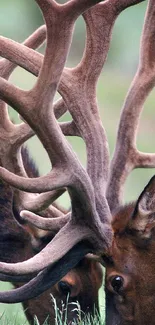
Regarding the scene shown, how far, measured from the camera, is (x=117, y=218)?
6043 millimetres

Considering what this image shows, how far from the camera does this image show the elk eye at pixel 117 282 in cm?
592

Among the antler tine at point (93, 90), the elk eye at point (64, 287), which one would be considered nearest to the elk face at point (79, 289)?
the elk eye at point (64, 287)

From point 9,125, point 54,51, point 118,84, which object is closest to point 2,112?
point 9,125

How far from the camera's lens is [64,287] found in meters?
6.45

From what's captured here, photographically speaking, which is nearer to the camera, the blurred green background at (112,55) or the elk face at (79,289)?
the elk face at (79,289)

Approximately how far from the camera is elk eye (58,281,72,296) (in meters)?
6.43

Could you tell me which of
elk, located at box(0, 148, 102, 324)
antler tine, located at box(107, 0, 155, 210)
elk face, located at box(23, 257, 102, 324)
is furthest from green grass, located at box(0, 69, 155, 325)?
antler tine, located at box(107, 0, 155, 210)

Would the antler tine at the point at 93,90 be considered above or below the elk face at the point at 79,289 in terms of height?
above

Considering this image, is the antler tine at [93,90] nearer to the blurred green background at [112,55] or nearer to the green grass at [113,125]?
the green grass at [113,125]

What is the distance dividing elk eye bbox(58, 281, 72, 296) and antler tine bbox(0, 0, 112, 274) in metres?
0.60

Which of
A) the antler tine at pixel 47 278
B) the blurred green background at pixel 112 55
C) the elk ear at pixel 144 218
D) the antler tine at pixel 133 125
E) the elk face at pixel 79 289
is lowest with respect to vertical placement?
the elk face at pixel 79 289

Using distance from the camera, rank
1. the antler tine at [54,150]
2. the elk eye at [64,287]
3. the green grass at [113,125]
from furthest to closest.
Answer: the green grass at [113,125] → the elk eye at [64,287] → the antler tine at [54,150]

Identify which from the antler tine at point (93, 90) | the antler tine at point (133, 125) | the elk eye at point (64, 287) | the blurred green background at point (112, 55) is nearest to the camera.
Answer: the antler tine at point (93, 90)

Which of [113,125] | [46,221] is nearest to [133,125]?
[46,221]
